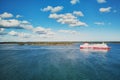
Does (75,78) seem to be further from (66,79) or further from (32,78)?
(32,78)

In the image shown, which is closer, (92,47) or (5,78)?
(5,78)

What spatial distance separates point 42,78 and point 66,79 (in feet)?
10.4

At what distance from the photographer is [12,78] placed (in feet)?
61.9

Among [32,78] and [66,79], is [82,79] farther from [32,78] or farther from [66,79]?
[32,78]

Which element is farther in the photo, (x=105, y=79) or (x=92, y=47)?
(x=92, y=47)

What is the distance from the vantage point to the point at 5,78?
18.9m

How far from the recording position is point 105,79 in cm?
1891

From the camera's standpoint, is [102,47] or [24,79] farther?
[102,47]

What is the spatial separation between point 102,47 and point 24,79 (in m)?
67.9

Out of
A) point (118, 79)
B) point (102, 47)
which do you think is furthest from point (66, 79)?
point (102, 47)

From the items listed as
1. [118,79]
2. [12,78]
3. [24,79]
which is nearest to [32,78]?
[24,79]

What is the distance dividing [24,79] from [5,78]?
254cm

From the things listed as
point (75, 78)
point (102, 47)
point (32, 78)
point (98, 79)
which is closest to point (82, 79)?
point (75, 78)

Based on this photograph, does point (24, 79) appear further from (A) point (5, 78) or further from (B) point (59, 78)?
(B) point (59, 78)
